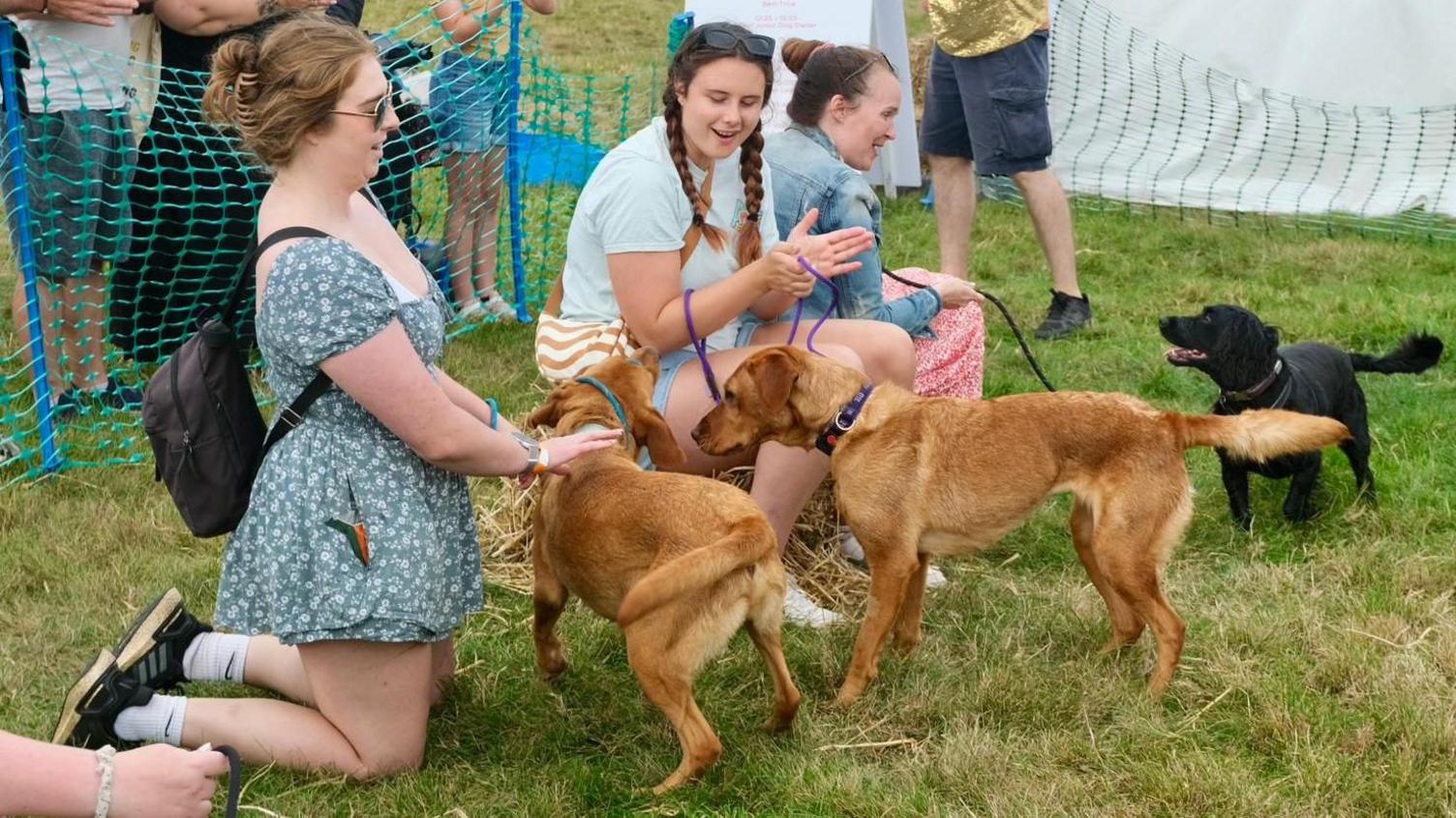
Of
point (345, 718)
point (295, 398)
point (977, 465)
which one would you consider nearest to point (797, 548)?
point (977, 465)

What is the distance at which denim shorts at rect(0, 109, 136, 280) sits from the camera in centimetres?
538

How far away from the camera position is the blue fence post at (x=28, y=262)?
5156 millimetres

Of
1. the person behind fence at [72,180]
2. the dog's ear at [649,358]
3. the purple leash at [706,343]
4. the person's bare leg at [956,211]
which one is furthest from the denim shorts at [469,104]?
the dog's ear at [649,358]

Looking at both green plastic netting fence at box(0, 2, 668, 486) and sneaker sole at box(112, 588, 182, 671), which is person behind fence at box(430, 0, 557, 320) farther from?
sneaker sole at box(112, 588, 182, 671)

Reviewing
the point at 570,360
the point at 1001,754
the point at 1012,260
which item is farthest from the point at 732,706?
the point at 1012,260

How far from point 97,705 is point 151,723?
129 mm

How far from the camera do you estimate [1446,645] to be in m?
3.86

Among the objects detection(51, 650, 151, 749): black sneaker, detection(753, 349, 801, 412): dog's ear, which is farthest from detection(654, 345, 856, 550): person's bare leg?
detection(51, 650, 151, 749): black sneaker

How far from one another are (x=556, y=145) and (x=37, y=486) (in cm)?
359

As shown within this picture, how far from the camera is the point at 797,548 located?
4746 millimetres

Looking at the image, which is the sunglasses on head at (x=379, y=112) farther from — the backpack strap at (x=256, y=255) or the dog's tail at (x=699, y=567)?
the dog's tail at (x=699, y=567)

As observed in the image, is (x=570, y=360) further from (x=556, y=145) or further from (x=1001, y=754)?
(x=556, y=145)

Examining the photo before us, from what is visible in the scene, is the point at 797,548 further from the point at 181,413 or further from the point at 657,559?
the point at 181,413

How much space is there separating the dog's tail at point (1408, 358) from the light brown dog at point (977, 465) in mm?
1917
